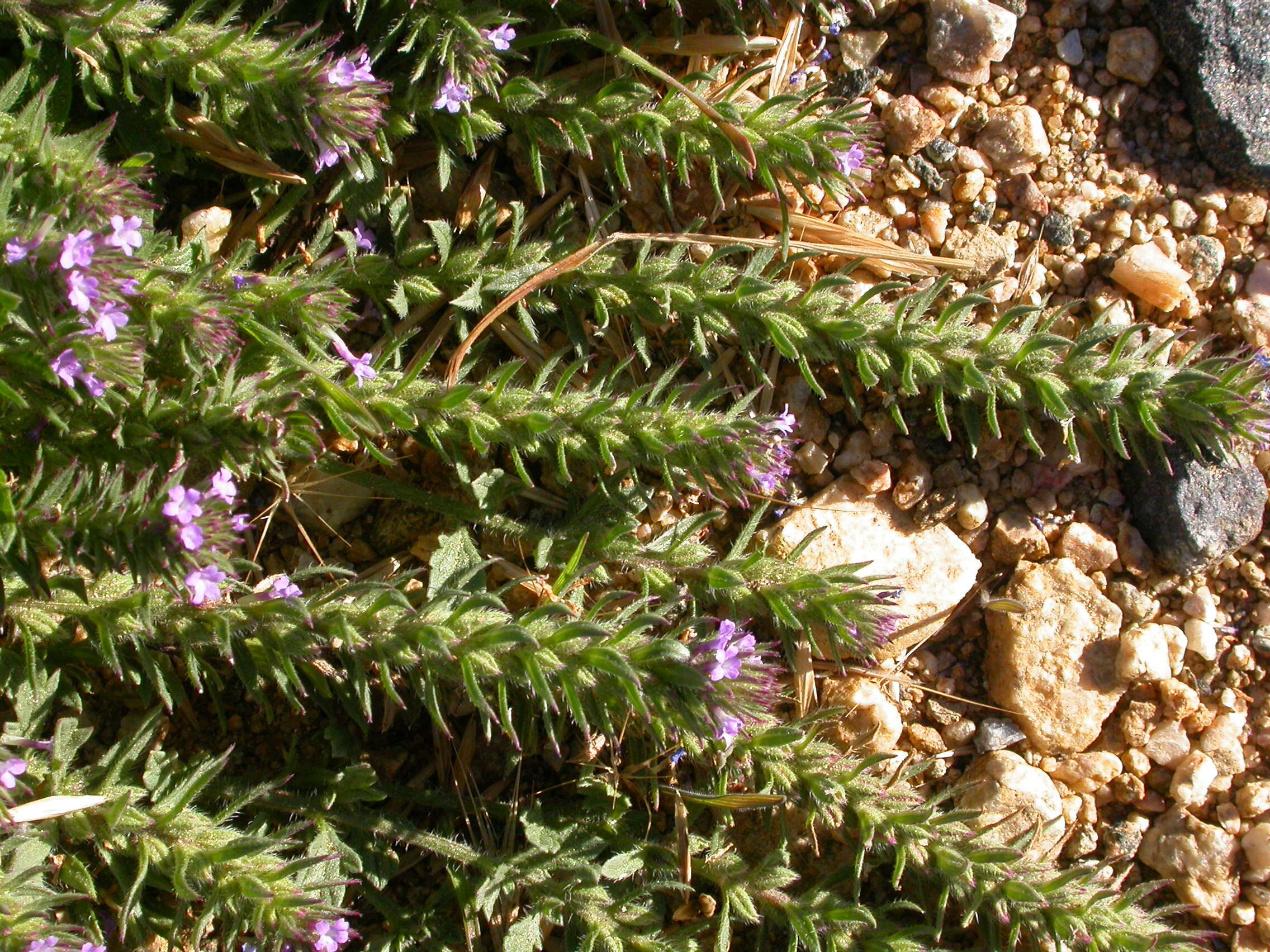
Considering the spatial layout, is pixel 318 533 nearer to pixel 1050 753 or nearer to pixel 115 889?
pixel 115 889

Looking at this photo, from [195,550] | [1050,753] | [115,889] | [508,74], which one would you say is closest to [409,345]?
[508,74]

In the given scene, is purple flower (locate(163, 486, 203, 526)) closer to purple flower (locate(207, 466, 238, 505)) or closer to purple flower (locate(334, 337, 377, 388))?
purple flower (locate(207, 466, 238, 505))

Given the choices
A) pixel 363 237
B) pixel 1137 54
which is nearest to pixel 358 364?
pixel 363 237

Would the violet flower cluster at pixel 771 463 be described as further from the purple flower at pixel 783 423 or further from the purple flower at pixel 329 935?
the purple flower at pixel 329 935

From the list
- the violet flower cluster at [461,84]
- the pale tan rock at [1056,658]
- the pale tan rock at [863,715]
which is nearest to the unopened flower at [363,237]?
the violet flower cluster at [461,84]

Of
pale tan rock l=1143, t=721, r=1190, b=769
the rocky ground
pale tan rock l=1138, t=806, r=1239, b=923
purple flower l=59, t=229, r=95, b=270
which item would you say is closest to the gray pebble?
the rocky ground

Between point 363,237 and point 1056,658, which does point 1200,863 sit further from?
point 363,237
